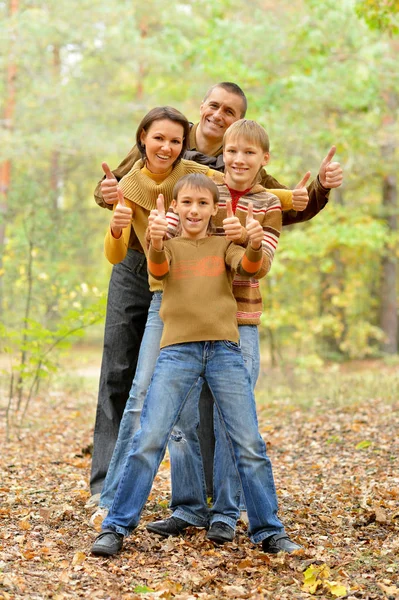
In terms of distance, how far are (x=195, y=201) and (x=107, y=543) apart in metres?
1.49

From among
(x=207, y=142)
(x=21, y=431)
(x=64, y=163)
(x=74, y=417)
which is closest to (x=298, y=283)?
(x=64, y=163)

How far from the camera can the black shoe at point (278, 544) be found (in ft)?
10.9

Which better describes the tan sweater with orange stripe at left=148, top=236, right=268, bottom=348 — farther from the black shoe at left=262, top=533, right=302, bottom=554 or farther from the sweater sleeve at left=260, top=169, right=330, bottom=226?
the black shoe at left=262, top=533, right=302, bottom=554

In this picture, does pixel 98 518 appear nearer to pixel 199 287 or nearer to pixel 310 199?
pixel 199 287

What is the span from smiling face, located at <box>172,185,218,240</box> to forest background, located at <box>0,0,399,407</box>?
5.80m

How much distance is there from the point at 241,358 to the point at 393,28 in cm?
411

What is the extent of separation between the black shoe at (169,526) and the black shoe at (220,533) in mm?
167

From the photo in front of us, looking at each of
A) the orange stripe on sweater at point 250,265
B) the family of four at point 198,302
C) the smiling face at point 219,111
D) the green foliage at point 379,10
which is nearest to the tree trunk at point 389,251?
the green foliage at point 379,10

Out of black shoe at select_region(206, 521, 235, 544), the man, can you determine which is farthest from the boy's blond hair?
black shoe at select_region(206, 521, 235, 544)

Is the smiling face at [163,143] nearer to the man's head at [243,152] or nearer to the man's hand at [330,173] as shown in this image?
the man's head at [243,152]

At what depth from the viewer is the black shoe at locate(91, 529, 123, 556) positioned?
326cm

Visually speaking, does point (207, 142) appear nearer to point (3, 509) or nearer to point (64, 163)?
point (3, 509)

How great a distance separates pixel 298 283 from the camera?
1733 cm

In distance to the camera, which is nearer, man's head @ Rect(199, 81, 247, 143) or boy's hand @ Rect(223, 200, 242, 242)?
boy's hand @ Rect(223, 200, 242, 242)
